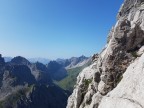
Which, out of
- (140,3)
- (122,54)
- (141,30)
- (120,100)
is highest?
(140,3)

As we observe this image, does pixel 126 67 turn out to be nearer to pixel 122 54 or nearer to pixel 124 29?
pixel 122 54

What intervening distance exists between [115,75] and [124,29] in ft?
33.4

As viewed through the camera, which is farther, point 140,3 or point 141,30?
point 140,3

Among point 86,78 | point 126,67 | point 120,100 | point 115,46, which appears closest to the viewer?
point 120,100

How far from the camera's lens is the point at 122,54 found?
1913 inches

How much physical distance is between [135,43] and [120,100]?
20.2 meters

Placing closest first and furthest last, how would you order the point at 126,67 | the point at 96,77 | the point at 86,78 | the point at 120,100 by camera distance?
the point at 120,100
the point at 126,67
the point at 96,77
the point at 86,78

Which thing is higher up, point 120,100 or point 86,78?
point 86,78

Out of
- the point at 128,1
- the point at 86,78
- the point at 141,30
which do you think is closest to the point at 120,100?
the point at 141,30

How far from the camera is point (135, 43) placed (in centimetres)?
5156

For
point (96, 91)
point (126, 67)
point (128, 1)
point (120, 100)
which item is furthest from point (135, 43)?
point (128, 1)

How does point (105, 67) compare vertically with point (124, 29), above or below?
below

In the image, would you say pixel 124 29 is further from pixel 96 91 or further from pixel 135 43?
pixel 96 91

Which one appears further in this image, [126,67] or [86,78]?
[86,78]
